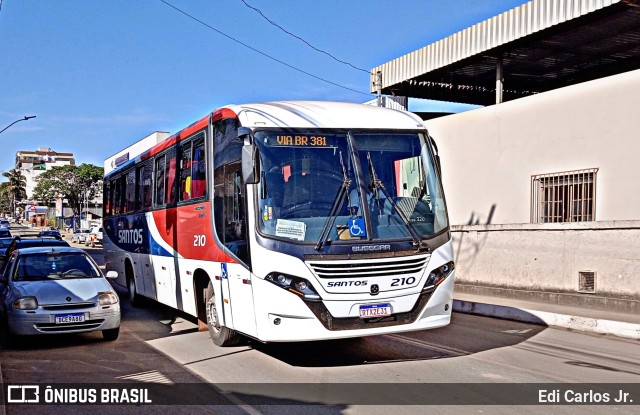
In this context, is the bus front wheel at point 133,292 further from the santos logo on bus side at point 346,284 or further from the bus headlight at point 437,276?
the bus headlight at point 437,276

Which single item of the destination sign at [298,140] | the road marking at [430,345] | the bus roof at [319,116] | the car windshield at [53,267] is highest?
the bus roof at [319,116]

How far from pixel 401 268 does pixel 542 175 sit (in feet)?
30.7

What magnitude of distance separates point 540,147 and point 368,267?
389 inches

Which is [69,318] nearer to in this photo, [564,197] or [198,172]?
[198,172]

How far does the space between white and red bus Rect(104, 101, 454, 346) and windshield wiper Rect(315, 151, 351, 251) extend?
0.01 meters

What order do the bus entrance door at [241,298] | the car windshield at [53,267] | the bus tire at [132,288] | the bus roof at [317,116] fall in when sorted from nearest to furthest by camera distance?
1. the bus entrance door at [241,298]
2. the bus roof at [317,116]
3. the car windshield at [53,267]
4. the bus tire at [132,288]

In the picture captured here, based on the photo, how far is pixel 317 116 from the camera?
8.46 metres

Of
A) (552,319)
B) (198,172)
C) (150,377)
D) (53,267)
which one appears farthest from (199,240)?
(552,319)

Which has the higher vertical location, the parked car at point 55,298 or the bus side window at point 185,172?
the bus side window at point 185,172

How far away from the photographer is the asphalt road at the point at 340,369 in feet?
21.7

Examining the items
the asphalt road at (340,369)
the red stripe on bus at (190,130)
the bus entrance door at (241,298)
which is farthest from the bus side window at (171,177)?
the bus entrance door at (241,298)

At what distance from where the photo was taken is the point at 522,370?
8156 mm

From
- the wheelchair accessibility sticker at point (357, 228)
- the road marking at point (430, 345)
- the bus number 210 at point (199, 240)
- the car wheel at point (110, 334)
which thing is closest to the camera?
the wheelchair accessibility sticker at point (357, 228)

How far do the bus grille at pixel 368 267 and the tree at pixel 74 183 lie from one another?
330ft
